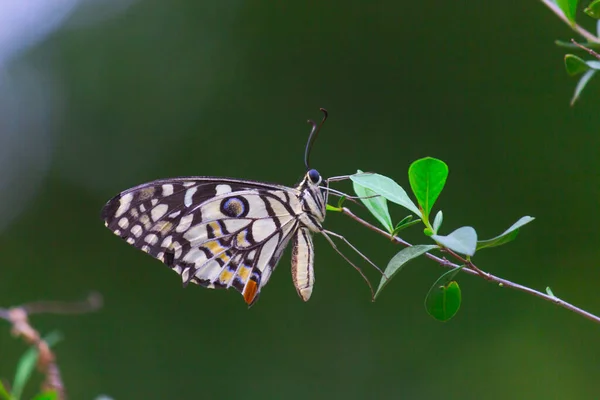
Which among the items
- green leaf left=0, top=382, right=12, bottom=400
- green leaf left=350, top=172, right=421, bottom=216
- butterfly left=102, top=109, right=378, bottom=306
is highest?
green leaf left=350, top=172, right=421, bottom=216

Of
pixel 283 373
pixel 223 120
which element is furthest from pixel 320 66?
pixel 283 373

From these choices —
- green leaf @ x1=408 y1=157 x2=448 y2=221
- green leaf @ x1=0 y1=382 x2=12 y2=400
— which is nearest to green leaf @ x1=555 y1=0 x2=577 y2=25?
green leaf @ x1=408 y1=157 x2=448 y2=221

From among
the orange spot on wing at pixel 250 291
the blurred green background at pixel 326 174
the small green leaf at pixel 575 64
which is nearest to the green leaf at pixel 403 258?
the small green leaf at pixel 575 64

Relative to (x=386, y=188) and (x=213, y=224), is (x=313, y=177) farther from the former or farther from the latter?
(x=386, y=188)

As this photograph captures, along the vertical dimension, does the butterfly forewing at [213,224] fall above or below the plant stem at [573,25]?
below

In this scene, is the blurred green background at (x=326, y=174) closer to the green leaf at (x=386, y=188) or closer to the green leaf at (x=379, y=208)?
the green leaf at (x=379, y=208)

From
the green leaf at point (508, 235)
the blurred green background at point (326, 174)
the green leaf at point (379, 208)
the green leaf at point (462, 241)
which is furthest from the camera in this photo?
the blurred green background at point (326, 174)

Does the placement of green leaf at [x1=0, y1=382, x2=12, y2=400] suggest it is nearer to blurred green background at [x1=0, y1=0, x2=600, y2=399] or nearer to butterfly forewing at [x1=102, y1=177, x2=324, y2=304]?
butterfly forewing at [x1=102, y1=177, x2=324, y2=304]
